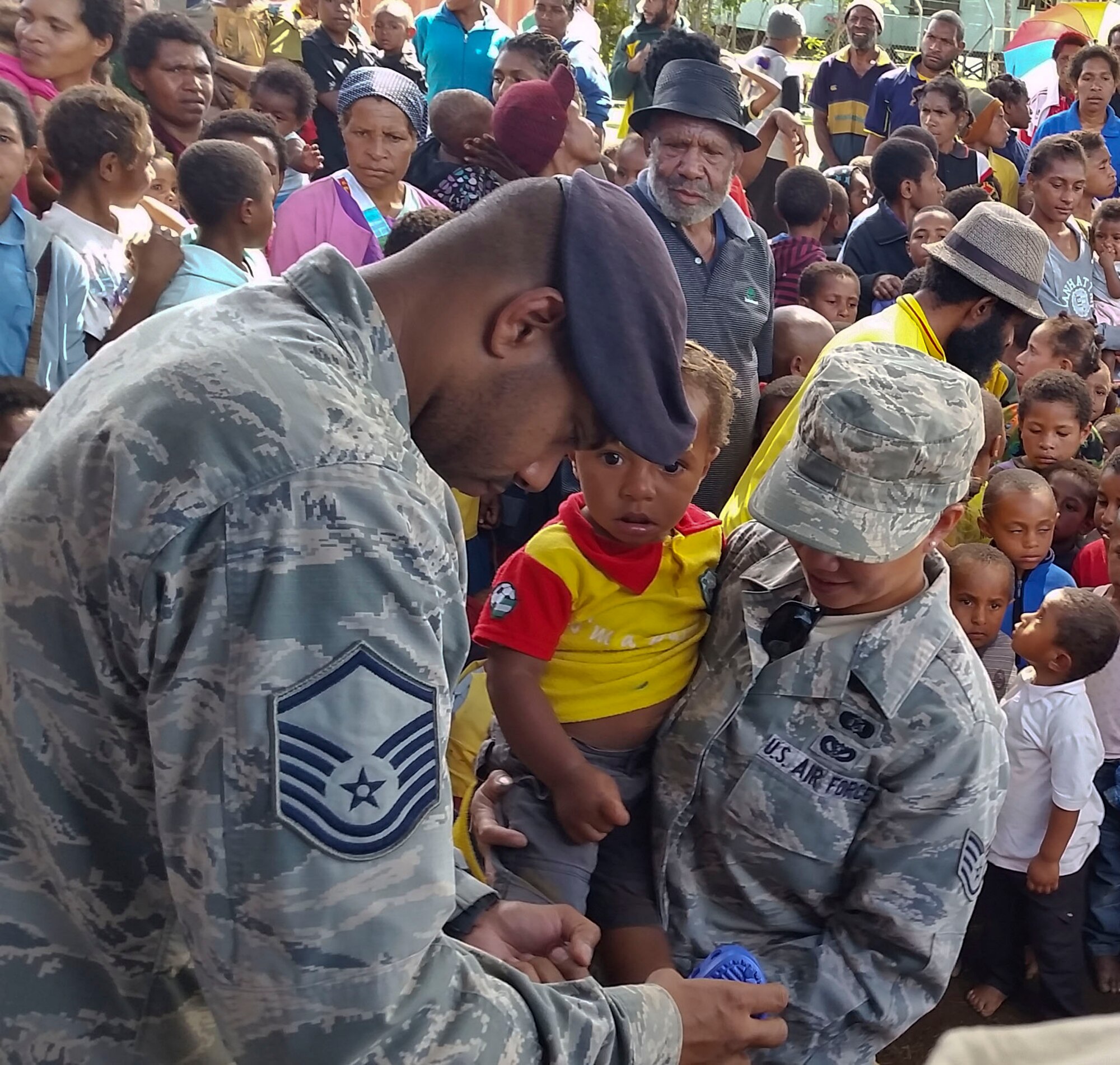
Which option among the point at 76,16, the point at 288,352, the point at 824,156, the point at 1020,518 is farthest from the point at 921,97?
the point at 288,352

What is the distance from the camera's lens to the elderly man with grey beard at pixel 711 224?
13.0ft

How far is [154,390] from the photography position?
3.36ft

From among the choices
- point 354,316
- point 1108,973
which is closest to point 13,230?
point 354,316

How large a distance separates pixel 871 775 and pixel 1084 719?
69.0 inches

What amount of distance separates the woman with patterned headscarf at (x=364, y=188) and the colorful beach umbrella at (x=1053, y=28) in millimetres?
9768

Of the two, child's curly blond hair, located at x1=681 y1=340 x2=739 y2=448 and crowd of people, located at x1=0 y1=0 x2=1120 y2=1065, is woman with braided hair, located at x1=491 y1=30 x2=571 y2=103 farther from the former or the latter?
child's curly blond hair, located at x1=681 y1=340 x2=739 y2=448

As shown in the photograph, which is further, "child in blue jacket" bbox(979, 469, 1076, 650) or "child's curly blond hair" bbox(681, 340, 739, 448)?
"child in blue jacket" bbox(979, 469, 1076, 650)

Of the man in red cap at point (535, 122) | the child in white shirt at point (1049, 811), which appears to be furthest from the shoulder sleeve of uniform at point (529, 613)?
the man in red cap at point (535, 122)

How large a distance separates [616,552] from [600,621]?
15 centimetres

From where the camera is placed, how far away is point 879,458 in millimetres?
1710

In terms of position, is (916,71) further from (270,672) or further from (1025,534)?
(270,672)

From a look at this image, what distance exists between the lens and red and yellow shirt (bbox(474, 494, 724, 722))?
6.73ft

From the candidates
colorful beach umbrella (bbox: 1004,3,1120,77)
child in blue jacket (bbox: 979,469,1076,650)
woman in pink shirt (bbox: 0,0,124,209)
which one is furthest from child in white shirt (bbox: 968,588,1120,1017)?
colorful beach umbrella (bbox: 1004,3,1120,77)

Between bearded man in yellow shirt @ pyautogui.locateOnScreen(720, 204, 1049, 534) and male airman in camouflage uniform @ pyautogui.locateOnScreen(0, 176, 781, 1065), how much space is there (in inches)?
84.2
